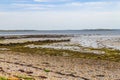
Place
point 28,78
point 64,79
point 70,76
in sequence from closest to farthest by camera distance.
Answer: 1. point 28,78
2. point 64,79
3. point 70,76

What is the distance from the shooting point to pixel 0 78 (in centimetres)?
1554

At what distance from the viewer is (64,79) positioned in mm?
18797

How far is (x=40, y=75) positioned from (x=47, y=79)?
5.10 ft

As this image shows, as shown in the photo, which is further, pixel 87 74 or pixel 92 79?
pixel 87 74

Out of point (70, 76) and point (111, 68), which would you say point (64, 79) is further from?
point (111, 68)

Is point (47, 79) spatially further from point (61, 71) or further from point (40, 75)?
point (61, 71)

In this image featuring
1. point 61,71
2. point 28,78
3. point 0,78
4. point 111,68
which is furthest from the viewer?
point 111,68

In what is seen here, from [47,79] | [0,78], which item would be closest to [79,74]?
[47,79]

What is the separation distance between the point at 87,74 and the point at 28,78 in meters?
A: 5.32

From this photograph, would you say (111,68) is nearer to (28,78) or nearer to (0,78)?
(28,78)

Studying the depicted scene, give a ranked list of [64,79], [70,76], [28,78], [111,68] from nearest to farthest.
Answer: [28,78] → [64,79] → [70,76] → [111,68]

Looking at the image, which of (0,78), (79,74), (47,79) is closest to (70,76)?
(79,74)

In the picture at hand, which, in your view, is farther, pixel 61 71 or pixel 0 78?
pixel 61 71

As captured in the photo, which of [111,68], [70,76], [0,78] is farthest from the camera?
[111,68]
